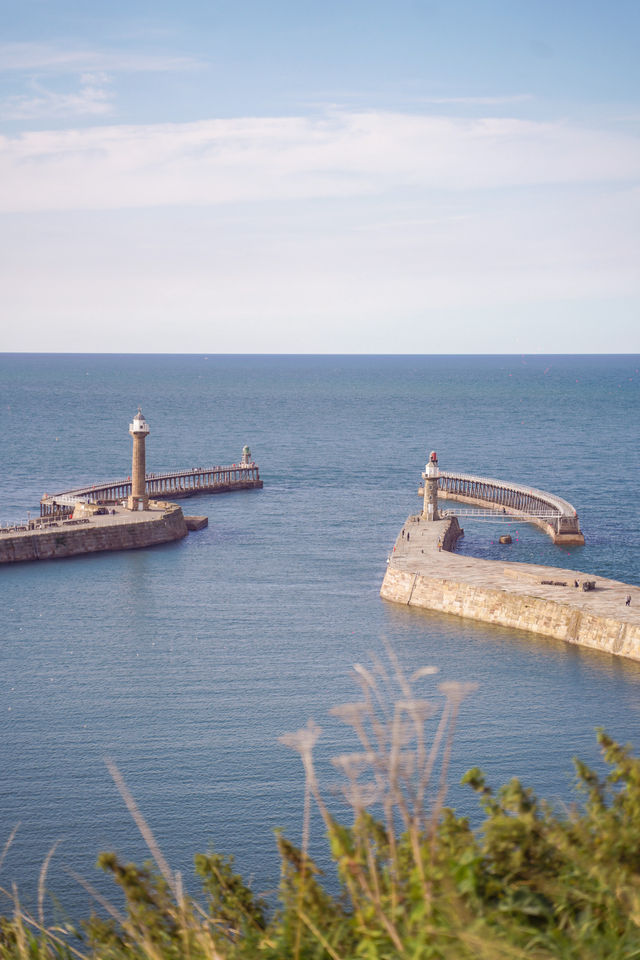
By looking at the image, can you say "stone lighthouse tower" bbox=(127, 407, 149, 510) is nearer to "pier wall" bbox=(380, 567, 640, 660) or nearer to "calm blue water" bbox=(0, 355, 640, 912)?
"calm blue water" bbox=(0, 355, 640, 912)

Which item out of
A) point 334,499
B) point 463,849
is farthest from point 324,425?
point 463,849

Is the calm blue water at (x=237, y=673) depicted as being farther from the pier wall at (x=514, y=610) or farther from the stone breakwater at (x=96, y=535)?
the stone breakwater at (x=96, y=535)

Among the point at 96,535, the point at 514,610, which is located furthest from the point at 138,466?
the point at 514,610

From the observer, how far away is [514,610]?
1673 inches

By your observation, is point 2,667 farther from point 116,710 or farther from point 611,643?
point 611,643

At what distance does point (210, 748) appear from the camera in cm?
2942

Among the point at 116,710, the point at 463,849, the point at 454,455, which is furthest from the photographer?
the point at 454,455

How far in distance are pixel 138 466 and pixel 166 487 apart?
1871 centimetres

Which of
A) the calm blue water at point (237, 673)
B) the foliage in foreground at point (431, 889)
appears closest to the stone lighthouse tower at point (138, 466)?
the calm blue water at point (237, 673)

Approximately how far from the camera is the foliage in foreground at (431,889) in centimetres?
672

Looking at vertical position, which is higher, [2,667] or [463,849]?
[463,849]

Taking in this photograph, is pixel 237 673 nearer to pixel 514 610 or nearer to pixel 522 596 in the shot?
pixel 514 610

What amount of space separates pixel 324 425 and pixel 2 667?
119243 millimetres

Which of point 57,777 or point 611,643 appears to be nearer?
point 57,777
